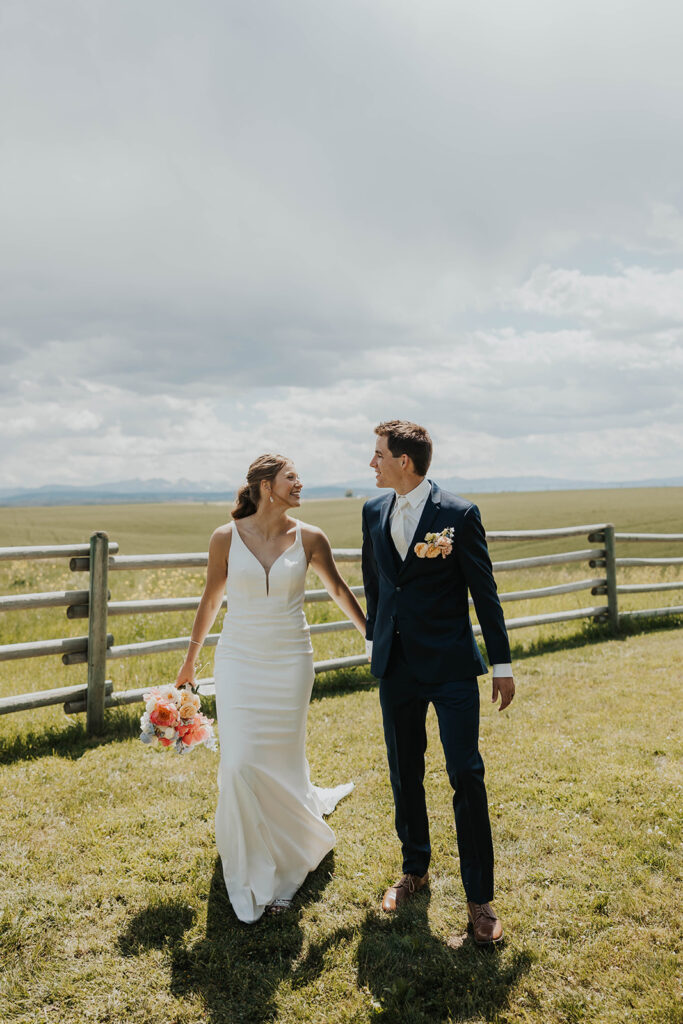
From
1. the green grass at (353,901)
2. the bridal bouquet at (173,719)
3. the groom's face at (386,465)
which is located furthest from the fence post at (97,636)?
the groom's face at (386,465)

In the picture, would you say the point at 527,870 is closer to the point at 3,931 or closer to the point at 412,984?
the point at 412,984

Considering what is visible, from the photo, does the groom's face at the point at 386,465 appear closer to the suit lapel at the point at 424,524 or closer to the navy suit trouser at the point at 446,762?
the suit lapel at the point at 424,524

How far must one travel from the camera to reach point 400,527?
379 cm

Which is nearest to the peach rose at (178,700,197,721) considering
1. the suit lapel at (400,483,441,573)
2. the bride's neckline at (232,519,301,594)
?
the bride's neckline at (232,519,301,594)

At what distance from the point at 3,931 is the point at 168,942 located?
858 millimetres

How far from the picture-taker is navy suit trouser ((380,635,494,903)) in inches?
138

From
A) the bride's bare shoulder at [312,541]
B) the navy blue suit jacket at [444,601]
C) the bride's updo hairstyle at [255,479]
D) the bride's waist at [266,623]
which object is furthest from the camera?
the bride's bare shoulder at [312,541]

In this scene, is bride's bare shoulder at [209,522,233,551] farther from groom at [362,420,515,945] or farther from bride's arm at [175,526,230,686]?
groom at [362,420,515,945]

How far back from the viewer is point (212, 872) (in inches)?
167

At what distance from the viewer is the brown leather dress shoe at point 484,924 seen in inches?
137

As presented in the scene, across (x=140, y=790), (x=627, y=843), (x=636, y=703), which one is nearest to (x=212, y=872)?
(x=140, y=790)

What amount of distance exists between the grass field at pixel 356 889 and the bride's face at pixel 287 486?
2.21 metres

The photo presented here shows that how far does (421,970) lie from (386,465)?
2.40 metres

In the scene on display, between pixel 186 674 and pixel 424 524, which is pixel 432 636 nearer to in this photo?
pixel 424 524
